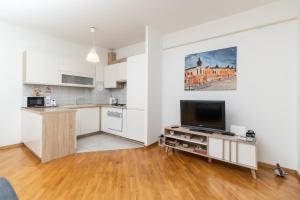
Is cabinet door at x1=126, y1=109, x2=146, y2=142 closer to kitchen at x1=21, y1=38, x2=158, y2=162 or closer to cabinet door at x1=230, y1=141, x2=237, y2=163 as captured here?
kitchen at x1=21, y1=38, x2=158, y2=162

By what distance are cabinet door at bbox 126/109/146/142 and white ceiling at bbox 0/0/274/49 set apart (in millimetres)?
1958

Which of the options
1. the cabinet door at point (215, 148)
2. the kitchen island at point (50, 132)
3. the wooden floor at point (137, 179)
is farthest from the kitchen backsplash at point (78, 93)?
the cabinet door at point (215, 148)

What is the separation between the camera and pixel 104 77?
4734 mm

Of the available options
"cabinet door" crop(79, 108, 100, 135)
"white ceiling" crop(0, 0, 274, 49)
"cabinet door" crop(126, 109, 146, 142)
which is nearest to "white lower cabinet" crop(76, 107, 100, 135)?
"cabinet door" crop(79, 108, 100, 135)

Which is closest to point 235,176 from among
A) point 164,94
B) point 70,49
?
point 164,94

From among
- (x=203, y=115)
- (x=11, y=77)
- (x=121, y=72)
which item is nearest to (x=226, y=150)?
(x=203, y=115)

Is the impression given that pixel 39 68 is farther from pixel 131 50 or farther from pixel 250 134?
pixel 250 134

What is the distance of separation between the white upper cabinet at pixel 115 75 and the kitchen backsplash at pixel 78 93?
290 millimetres

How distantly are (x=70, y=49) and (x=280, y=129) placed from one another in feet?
16.3

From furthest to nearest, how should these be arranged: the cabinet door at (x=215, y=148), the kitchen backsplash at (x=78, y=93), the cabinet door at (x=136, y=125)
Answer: the kitchen backsplash at (x=78, y=93) < the cabinet door at (x=136, y=125) < the cabinet door at (x=215, y=148)

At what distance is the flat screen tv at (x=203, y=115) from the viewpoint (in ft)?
8.53

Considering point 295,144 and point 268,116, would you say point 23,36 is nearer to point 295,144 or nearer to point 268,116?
point 268,116

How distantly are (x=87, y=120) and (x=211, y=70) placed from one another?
331cm

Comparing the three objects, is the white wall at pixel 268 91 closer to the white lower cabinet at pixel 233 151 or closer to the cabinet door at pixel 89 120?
the white lower cabinet at pixel 233 151
